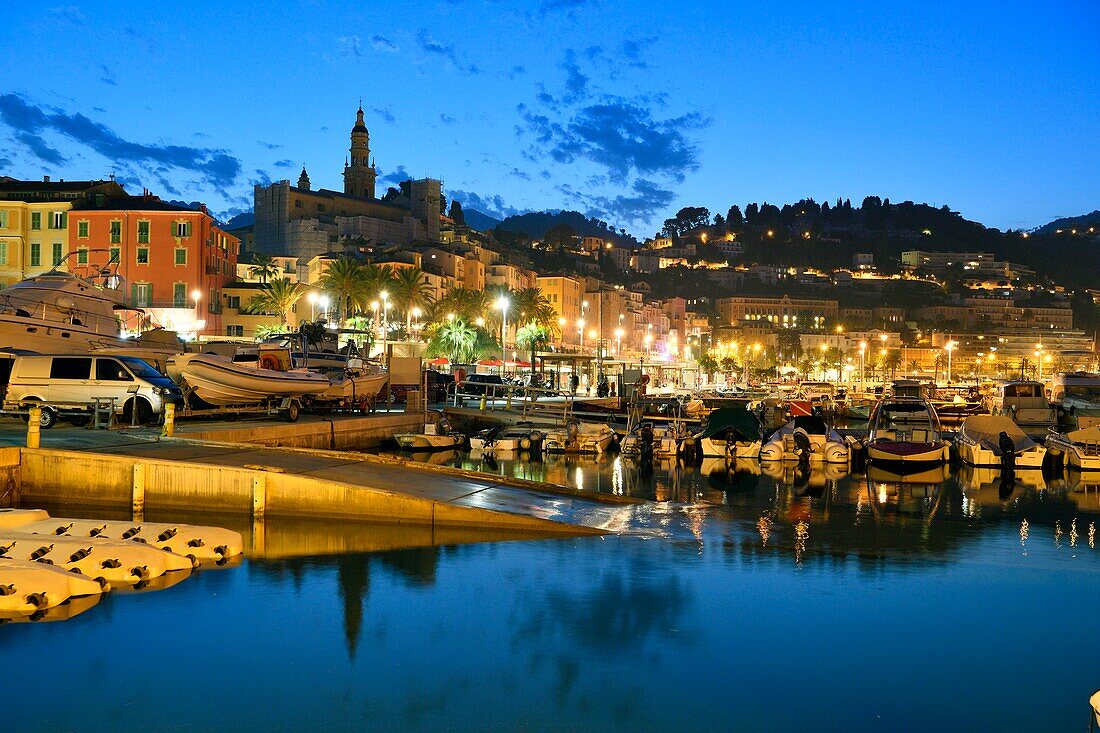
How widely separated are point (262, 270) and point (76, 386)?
88.8 m

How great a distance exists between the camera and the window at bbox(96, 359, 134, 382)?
92.8 ft

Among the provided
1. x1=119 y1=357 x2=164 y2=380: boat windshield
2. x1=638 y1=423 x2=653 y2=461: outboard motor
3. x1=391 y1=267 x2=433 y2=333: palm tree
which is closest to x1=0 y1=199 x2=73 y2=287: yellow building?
x1=391 y1=267 x2=433 y2=333: palm tree

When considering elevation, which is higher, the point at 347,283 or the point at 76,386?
the point at 347,283

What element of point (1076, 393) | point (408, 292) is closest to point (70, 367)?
point (1076, 393)

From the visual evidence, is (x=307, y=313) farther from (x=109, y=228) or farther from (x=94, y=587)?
(x=94, y=587)

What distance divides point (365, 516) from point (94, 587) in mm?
5597

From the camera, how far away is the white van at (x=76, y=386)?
90.7 ft

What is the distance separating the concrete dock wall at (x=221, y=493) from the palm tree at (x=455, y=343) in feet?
225

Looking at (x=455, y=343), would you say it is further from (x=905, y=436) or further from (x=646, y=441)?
(x=905, y=436)

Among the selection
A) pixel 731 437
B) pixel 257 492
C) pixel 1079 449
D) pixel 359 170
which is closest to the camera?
pixel 257 492

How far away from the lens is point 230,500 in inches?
741

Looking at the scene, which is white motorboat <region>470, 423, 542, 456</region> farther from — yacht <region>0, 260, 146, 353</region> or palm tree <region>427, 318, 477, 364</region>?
palm tree <region>427, 318, 477, 364</region>

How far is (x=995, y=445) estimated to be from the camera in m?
39.7

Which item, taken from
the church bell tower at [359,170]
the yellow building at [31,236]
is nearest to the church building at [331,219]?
the church bell tower at [359,170]
